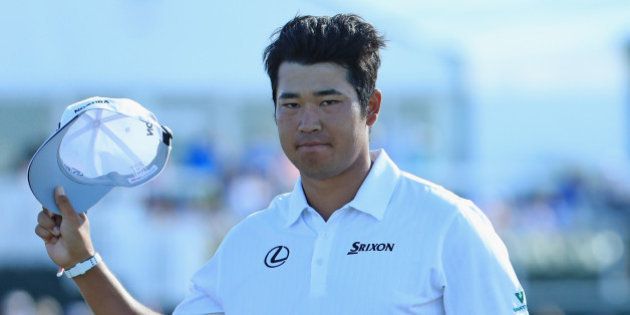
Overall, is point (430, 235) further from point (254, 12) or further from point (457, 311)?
point (254, 12)

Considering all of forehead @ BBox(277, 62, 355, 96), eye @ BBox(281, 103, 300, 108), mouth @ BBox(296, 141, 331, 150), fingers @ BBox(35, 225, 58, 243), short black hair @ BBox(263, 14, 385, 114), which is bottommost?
fingers @ BBox(35, 225, 58, 243)

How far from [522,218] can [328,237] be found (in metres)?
15.2

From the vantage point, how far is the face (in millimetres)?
4477

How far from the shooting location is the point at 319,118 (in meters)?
4.47

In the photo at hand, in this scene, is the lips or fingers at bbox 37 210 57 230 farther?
fingers at bbox 37 210 57 230

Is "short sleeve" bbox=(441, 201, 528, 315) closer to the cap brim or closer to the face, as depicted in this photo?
the face

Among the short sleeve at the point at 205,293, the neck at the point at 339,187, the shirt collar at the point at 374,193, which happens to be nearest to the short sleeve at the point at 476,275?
the shirt collar at the point at 374,193

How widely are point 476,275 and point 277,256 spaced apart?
666 millimetres

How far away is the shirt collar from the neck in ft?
0.10

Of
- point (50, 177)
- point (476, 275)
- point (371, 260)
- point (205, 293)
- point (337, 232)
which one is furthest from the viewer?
point (205, 293)

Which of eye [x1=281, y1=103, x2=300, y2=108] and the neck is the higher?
eye [x1=281, y1=103, x2=300, y2=108]

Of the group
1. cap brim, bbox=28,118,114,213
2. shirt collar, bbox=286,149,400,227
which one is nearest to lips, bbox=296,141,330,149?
shirt collar, bbox=286,149,400,227

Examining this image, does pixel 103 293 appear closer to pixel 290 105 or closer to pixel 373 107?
pixel 290 105

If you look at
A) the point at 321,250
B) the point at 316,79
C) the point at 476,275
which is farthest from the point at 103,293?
the point at 476,275
